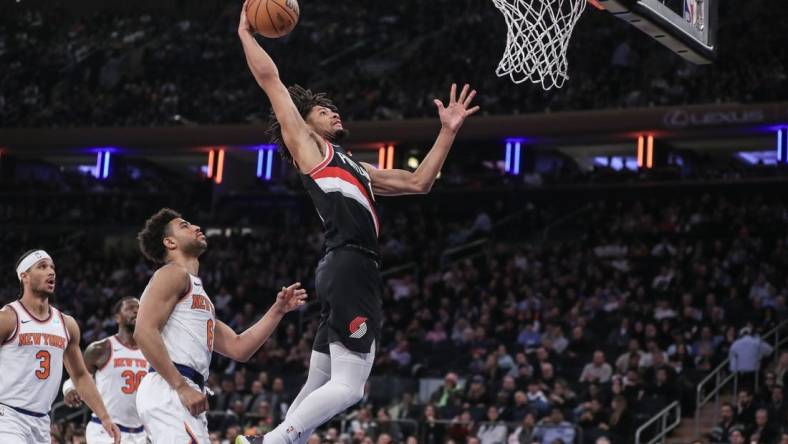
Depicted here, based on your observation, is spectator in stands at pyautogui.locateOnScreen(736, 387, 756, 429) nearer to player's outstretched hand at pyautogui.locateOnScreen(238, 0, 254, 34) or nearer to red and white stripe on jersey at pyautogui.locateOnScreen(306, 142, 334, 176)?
red and white stripe on jersey at pyautogui.locateOnScreen(306, 142, 334, 176)

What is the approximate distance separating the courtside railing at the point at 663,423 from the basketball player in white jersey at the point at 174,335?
9.90 meters

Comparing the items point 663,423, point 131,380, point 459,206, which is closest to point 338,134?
point 131,380

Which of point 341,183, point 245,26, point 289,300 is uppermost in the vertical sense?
point 245,26

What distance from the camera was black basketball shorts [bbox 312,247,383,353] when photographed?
5887 millimetres

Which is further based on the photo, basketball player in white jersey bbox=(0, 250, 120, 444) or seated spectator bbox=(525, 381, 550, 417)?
seated spectator bbox=(525, 381, 550, 417)

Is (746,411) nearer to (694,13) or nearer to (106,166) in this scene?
(694,13)

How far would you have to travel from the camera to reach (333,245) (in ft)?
19.9

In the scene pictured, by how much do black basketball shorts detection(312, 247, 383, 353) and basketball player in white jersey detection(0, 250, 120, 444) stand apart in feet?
9.55

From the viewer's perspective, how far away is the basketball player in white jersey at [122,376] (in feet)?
31.4

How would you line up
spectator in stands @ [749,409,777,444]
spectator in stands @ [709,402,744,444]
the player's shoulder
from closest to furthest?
the player's shoulder → spectator in stands @ [749,409,777,444] → spectator in stands @ [709,402,744,444]

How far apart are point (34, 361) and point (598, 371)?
10713 mm

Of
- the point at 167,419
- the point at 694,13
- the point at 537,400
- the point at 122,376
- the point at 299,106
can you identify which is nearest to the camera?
the point at 167,419

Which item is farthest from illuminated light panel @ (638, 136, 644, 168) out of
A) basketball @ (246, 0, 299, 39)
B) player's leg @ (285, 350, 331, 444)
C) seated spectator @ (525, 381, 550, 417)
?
player's leg @ (285, 350, 331, 444)

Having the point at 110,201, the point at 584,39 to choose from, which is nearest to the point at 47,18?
the point at 110,201
